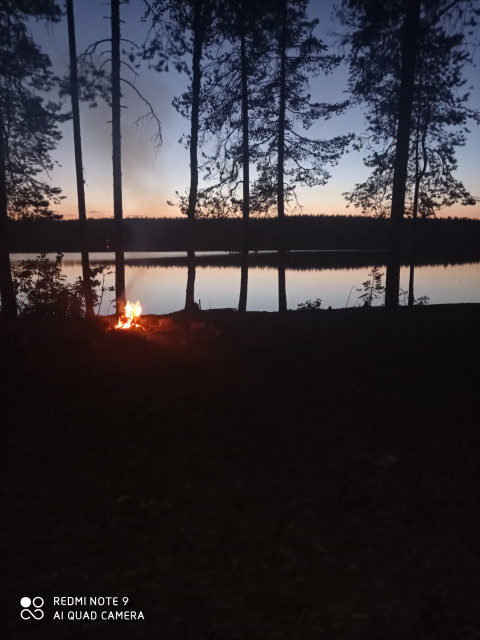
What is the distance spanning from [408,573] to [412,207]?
73.3 ft

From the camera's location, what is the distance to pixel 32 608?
3.36 metres

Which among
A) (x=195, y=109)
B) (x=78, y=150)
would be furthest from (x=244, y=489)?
(x=195, y=109)

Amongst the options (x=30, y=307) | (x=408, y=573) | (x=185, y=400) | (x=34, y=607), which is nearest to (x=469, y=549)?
(x=408, y=573)

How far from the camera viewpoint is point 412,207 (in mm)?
23453

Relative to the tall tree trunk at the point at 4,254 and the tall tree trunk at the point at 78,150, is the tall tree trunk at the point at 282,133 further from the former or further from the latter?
the tall tree trunk at the point at 4,254

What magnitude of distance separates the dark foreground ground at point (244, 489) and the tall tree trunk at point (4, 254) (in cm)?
857

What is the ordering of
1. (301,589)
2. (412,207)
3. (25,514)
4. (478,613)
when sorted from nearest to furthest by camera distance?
(478,613), (301,589), (25,514), (412,207)

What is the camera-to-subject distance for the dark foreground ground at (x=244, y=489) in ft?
10.9

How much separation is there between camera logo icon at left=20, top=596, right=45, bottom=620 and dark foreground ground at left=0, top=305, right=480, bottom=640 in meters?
0.05

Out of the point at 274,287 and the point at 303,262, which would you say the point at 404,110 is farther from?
the point at 303,262

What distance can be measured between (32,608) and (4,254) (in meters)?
14.9

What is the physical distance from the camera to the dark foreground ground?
10.9ft

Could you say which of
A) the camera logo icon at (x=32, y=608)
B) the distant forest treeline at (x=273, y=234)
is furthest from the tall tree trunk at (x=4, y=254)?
the distant forest treeline at (x=273, y=234)

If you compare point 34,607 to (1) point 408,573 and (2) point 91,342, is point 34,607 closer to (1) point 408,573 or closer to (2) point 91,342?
(1) point 408,573
